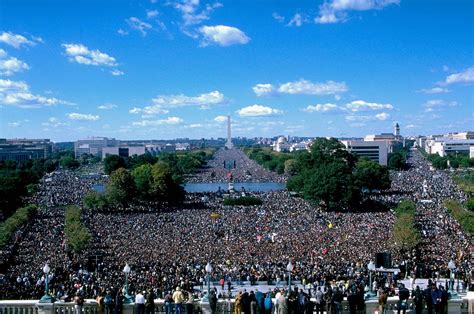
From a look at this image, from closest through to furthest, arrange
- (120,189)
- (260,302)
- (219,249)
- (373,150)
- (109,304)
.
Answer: (109,304), (260,302), (219,249), (120,189), (373,150)

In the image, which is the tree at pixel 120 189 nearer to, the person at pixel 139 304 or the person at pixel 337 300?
the person at pixel 139 304

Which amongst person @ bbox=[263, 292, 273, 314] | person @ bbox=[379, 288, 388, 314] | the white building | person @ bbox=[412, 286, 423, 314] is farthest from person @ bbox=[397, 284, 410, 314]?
the white building

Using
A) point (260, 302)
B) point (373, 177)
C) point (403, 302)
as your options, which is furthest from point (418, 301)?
point (373, 177)

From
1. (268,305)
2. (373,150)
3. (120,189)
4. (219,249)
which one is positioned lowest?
(219,249)

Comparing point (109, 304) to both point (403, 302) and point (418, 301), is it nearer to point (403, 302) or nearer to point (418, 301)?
point (403, 302)

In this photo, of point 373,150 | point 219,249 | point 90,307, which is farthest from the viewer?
point 373,150

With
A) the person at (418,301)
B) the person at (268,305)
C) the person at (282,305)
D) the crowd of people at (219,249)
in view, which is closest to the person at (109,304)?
the person at (268,305)

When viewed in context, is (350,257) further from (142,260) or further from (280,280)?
(142,260)

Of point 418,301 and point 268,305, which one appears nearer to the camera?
point 418,301
